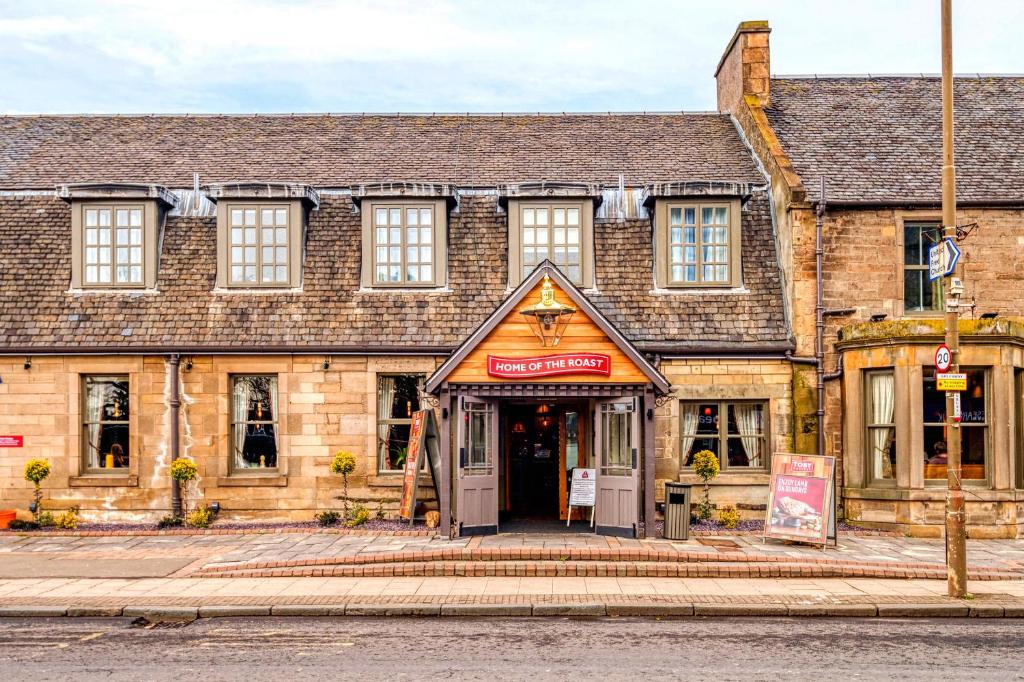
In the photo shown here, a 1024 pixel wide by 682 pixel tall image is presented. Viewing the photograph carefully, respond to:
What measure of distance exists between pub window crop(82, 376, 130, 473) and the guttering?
74 cm

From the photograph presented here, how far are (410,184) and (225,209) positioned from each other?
372cm

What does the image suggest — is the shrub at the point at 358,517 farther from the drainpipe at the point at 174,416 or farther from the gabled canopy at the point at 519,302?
the drainpipe at the point at 174,416

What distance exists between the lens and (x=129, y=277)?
19125 mm

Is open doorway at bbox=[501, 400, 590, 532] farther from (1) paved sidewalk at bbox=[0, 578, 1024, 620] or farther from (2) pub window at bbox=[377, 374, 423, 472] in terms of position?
(1) paved sidewalk at bbox=[0, 578, 1024, 620]

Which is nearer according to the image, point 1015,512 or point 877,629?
point 877,629

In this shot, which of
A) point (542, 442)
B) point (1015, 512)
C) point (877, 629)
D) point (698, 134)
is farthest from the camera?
point (698, 134)

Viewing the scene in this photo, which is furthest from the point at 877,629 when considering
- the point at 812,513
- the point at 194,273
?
the point at 194,273

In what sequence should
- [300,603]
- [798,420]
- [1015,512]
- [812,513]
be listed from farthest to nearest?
[798,420] < [1015,512] < [812,513] < [300,603]

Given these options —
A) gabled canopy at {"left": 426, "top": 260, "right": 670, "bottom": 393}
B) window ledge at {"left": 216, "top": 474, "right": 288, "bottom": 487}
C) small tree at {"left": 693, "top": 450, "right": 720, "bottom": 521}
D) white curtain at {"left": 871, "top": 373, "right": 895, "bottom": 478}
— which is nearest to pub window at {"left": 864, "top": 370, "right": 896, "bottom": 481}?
white curtain at {"left": 871, "top": 373, "right": 895, "bottom": 478}

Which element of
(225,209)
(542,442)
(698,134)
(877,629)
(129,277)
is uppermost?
(698,134)

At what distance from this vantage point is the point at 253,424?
18.6m

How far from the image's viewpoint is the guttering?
18.0m

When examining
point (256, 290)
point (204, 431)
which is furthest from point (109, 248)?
point (204, 431)

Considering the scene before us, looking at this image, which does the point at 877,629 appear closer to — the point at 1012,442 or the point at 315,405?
the point at 1012,442
